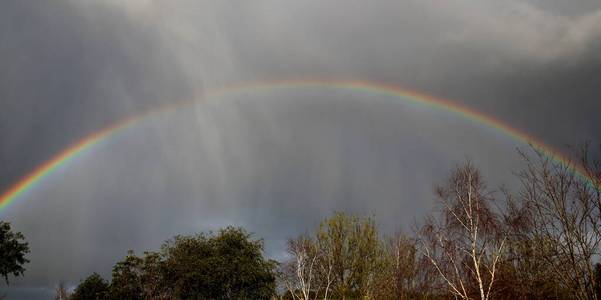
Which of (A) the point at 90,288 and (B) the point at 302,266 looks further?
(A) the point at 90,288

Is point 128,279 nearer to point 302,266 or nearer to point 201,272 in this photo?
point 201,272

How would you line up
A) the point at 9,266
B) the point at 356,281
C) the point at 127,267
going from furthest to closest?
the point at 127,267 < the point at 356,281 < the point at 9,266

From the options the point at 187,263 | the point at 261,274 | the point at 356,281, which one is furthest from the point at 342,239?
the point at 187,263

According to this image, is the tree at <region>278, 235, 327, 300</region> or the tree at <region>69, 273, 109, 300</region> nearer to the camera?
the tree at <region>278, 235, 327, 300</region>

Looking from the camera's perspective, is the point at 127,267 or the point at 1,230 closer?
the point at 1,230

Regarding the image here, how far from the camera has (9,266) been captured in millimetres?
48125

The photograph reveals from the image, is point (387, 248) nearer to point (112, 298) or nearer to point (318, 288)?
point (318, 288)

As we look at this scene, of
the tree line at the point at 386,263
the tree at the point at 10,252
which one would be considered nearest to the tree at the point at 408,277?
the tree line at the point at 386,263

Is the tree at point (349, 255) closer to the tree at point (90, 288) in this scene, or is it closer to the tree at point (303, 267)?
the tree at point (303, 267)

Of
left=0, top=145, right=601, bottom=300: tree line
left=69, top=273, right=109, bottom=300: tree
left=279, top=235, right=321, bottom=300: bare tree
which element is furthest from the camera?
left=69, top=273, right=109, bottom=300: tree

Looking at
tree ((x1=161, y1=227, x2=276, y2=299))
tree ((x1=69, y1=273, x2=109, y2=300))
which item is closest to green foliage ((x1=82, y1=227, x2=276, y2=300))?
tree ((x1=161, y1=227, x2=276, y2=299))

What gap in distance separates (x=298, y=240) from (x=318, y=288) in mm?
6772

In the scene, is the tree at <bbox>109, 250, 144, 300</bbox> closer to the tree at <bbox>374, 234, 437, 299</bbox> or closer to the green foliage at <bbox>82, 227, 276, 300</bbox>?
the green foliage at <bbox>82, 227, 276, 300</bbox>

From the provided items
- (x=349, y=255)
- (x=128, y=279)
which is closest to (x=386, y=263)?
(x=349, y=255)
